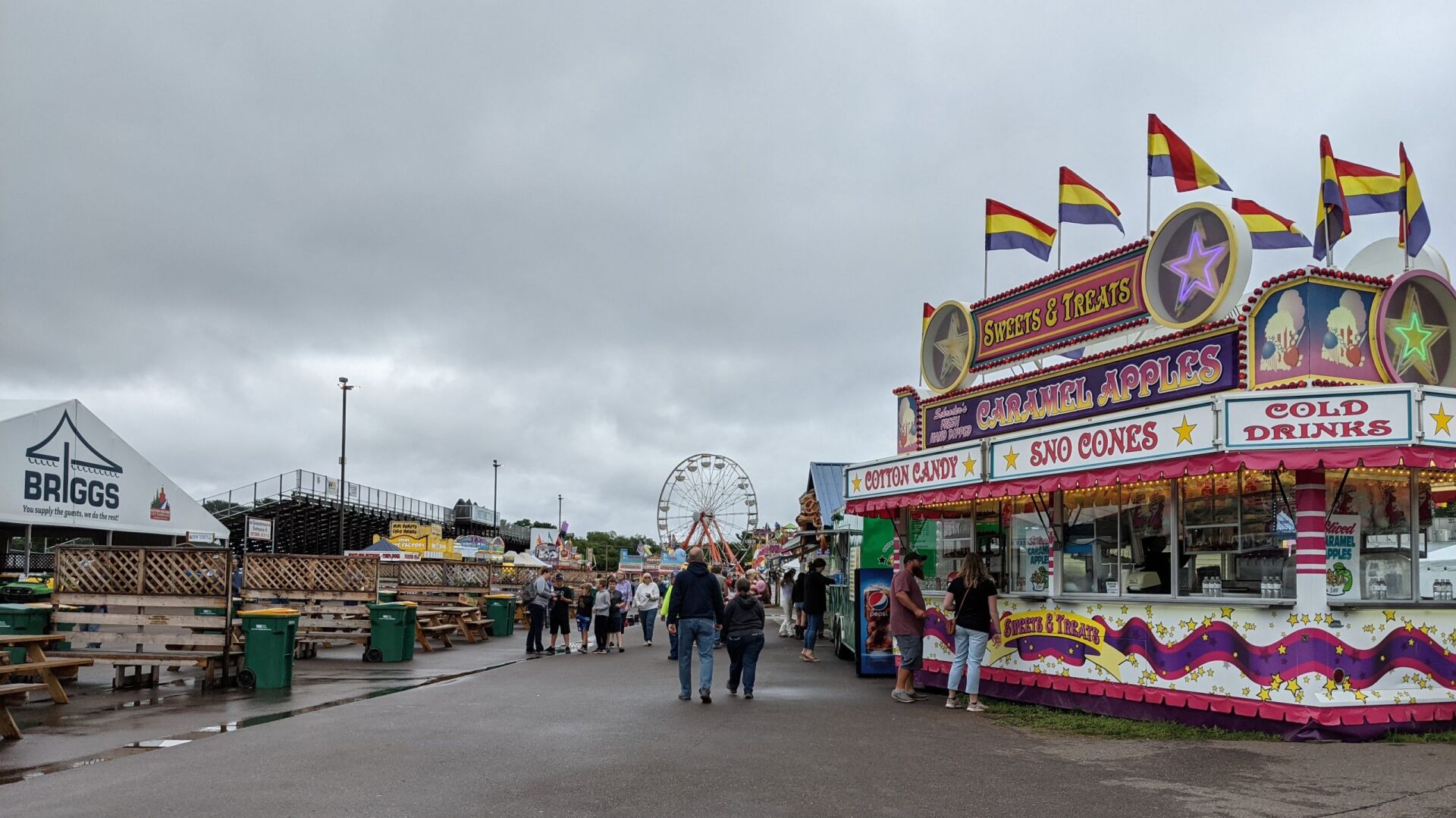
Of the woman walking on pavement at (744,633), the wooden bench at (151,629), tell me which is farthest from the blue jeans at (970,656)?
the wooden bench at (151,629)

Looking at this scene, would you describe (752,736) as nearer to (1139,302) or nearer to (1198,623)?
(1198,623)

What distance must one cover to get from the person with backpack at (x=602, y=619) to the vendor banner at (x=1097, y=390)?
9.55 meters

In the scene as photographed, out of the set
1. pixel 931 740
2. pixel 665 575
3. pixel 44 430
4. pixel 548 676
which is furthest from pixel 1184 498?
pixel 665 575

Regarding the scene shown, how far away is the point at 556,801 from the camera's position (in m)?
6.97

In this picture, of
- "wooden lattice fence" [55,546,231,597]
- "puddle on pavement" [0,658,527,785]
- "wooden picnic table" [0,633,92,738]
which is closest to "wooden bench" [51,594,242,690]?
"wooden lattice fence" [55,546,231,597]

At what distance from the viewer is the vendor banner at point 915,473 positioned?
12984 mm

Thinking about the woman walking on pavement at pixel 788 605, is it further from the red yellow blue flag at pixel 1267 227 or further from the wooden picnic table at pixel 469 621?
the red yellow blue flag at pixel 1267 227

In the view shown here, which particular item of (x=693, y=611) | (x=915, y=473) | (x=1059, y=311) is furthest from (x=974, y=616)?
(x=1059, y=311)

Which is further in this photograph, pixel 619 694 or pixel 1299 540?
pixel 619 694

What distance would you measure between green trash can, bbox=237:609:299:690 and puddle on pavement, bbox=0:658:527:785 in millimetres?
321

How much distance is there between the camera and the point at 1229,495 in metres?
10.5

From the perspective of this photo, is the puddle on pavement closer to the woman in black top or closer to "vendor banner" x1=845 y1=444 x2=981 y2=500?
"vendor banner" x1=845 y1=444 x2=981 y2=500

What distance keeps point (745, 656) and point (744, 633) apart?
33 centimetres

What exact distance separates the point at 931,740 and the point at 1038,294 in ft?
20.9
